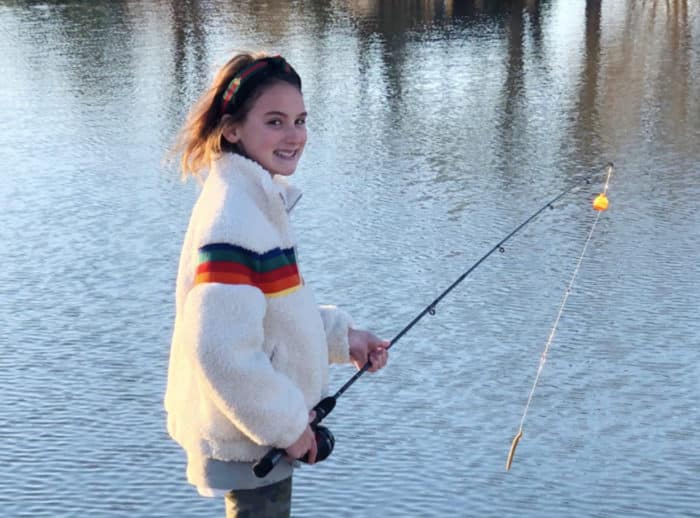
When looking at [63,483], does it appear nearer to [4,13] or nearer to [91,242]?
[91,242]

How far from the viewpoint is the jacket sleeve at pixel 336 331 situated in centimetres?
292

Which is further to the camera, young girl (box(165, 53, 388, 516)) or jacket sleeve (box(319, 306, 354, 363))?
jacket sleeve (box(319, 306, 354, 363))

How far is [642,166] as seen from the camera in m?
9.77

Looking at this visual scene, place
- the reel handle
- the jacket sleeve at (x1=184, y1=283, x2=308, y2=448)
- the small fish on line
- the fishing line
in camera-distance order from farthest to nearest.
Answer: the fishing line, the small fish on line, the reel handle, the jacket sleeve at (x1=184, y1=283, x2=308, y2=448)

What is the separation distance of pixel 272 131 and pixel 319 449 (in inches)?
24.2

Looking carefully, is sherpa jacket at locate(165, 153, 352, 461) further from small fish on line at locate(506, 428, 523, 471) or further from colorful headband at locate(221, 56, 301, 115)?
small fish on line at locate(506, 428, 523, 471)

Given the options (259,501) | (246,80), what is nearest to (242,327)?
(259,501)

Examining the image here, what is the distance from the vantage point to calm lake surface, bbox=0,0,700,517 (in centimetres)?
502

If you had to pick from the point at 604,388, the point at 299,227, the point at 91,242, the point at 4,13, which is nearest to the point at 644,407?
the point at 604,388

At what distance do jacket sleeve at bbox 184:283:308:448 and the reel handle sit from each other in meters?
0.04

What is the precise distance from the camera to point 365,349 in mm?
2963

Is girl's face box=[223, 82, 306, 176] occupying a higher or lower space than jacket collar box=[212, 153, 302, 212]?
higher

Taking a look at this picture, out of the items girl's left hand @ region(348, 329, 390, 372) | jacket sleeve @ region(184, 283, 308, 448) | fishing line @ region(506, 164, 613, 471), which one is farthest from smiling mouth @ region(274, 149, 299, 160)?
fishing line @ region(506, 164, 613, 471)

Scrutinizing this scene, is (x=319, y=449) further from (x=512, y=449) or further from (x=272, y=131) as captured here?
(x=512, y=449)
